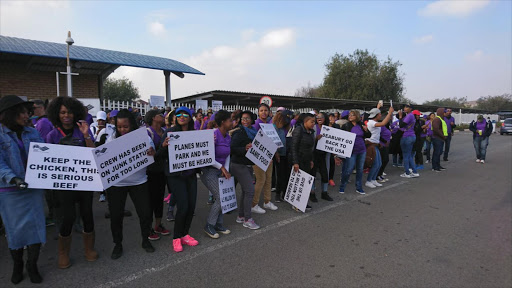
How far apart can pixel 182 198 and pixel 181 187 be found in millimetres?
136

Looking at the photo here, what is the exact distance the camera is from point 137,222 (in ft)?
15.0

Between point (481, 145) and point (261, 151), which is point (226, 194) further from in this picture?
point (481, 145)

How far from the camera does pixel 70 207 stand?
10.2 ft

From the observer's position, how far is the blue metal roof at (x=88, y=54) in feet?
34.9

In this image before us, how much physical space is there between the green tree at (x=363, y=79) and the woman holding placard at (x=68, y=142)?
41.9 metres

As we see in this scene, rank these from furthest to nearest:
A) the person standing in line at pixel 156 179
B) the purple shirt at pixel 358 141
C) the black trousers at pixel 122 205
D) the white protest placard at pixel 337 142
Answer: the purple shirt at pixel 358 141 < the white protest placard at pixel 337 142 < the person standing in line at pixel 156 179 < the black trousers at pixel 122 205

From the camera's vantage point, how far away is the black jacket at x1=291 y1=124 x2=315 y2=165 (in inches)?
203

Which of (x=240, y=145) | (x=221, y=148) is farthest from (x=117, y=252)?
(x=240, y=145)

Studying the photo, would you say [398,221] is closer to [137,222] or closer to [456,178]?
[137,222]

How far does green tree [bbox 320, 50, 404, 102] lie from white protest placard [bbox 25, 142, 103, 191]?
4202cm

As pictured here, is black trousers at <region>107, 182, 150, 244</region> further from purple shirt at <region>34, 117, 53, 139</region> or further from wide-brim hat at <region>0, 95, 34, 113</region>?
purple shirt at <region>34, 117, 53, 139</region>

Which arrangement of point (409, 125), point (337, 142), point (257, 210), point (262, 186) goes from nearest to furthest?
point (257, 210) < point (262, 186) < point (337, 142) < point (409, 125)

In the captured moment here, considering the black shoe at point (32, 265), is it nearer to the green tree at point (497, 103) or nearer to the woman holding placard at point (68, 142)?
the woman holding placard at point (68, 142)

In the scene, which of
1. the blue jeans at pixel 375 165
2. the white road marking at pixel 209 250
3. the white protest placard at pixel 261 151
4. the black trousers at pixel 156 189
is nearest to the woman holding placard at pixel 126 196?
the black trousers at pixel 156 189
